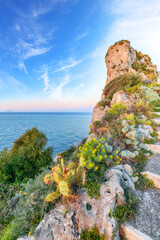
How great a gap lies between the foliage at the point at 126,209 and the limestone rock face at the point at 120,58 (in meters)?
22.3

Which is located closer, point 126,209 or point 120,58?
point 126,209

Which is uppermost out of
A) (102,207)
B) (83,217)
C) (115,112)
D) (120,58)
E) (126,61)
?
(120,58)

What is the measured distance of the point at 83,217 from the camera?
2078 millimetres

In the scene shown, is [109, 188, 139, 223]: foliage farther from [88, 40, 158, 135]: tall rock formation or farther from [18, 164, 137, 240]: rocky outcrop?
[88, 40, 158, 135]: tall rock formation

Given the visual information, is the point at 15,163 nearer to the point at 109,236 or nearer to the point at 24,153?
the point at 24,153

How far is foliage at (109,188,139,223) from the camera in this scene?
80.3 inches

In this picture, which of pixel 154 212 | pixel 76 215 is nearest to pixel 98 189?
pixel 76 215

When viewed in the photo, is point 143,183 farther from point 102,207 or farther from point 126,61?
point 126,61

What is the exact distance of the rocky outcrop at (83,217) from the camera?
6.39 feet

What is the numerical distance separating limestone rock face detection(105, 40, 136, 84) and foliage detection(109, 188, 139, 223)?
22282 millimetres

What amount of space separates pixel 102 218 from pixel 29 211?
5.98ft

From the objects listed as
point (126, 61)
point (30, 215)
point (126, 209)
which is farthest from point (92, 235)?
point (126, 61)

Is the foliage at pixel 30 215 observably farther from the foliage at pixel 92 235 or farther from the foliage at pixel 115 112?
the foliage at pixel 115 112

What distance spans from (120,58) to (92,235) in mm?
25161
